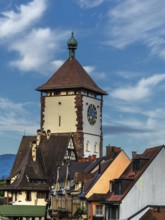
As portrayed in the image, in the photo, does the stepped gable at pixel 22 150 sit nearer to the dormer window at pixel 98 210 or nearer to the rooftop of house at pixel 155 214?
the dormer window at pixel 98 210

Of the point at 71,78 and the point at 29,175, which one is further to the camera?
the point at 71,78

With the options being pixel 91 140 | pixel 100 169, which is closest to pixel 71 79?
pixel 91 140

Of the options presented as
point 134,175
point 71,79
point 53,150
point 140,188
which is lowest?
point 140,188

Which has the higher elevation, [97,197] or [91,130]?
[91,130]

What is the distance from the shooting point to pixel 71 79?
11256 centimetres

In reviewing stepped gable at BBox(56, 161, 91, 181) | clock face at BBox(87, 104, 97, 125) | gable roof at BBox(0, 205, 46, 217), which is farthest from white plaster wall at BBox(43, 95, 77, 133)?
stepped gable at BBox(56, 161, 91, 181)

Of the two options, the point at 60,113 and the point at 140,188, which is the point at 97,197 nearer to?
the point at 140,188

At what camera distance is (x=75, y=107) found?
366 ft

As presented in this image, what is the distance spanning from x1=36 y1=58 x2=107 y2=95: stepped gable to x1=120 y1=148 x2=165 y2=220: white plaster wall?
4812 cm

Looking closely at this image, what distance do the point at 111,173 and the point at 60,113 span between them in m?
40.2

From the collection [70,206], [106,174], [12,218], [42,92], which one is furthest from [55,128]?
[106,174]

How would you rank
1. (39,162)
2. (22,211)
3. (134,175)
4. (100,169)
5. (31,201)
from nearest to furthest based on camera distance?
(134,175), (100,169), (22,211), (31,201), (39,162)

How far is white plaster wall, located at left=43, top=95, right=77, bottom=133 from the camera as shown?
111m

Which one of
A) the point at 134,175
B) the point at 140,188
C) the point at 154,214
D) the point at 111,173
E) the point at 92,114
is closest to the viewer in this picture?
the point at 154,214
